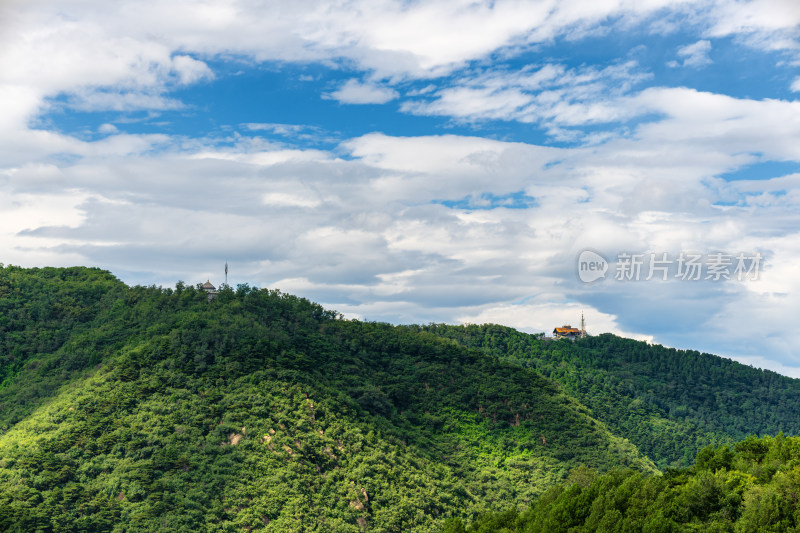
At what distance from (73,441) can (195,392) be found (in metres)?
14.0

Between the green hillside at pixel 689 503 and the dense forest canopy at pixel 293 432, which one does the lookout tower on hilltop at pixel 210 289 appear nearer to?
the dense forest canopy at pixel 293 432

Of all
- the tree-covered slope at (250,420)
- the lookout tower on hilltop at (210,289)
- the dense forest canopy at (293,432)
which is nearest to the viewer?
the dense forest canopy at (293,432)

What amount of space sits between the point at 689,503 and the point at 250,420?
47449mm

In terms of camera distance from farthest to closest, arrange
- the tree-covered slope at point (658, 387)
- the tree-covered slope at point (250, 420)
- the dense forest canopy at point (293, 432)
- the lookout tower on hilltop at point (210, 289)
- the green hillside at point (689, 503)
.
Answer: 1. the tree-covered slope at point (658, 387)
2. the lookout tower on hilltop at point (210, 289)
3. the tree-covered slope at point (250, 420)
4. the dense forest canopy at point (293, 432)
5. the green hillside at point (689, 503)

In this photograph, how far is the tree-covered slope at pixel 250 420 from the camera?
268ft

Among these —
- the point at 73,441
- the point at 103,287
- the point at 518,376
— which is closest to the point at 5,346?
the point at 103,287

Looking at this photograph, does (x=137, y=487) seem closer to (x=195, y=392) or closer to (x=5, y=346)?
(x=195, y=392)

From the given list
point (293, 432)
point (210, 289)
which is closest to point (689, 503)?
point (293, 432)

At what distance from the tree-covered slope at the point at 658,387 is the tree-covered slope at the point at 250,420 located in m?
23.0

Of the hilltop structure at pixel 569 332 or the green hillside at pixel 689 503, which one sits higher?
the hilltop structure at pixel 569 332

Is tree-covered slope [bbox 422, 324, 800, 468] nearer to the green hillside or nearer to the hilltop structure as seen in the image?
the hilltop structure

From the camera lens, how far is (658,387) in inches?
6206

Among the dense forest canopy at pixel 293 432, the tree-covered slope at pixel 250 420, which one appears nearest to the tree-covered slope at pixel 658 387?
the dense forest canopy at pixel 293 432

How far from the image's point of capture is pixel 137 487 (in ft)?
263
